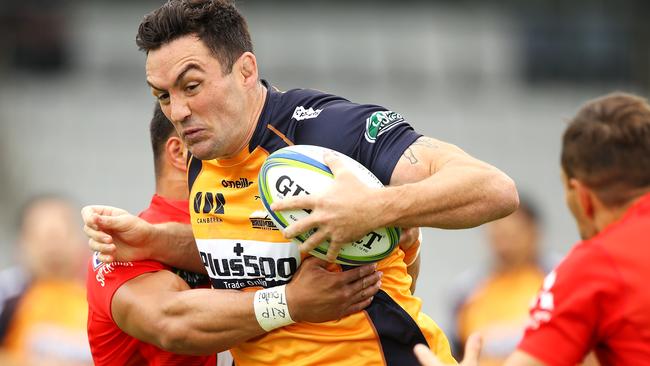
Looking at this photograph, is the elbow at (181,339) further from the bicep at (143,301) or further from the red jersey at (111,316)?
the red jersey at (111,316)

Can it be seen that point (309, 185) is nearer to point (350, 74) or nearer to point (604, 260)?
point (604, 260)

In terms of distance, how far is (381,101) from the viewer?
60.0 ft

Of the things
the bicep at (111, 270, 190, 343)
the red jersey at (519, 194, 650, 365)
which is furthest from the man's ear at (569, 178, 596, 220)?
the bicep at (111, 270, 190, 343)

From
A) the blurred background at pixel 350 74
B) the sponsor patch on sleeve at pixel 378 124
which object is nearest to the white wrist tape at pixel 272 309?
the sponsor patch on sleeve at pixel 378 124

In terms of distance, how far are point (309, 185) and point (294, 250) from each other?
54 centimetres

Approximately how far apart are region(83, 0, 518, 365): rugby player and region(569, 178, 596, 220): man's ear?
1.74 ft

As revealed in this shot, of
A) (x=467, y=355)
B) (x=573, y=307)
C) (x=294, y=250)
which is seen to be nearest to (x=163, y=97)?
(x=294, y=250)

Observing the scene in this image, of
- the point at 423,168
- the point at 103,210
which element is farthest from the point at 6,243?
the point at 423,168

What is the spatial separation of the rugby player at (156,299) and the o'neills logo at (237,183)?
0.46 metres

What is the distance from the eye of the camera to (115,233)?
507cm

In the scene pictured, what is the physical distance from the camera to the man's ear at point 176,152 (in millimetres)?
5375

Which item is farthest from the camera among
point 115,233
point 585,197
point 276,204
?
point 115,233

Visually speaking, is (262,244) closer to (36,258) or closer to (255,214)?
(255,214)

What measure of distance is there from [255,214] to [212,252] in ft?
0.92
